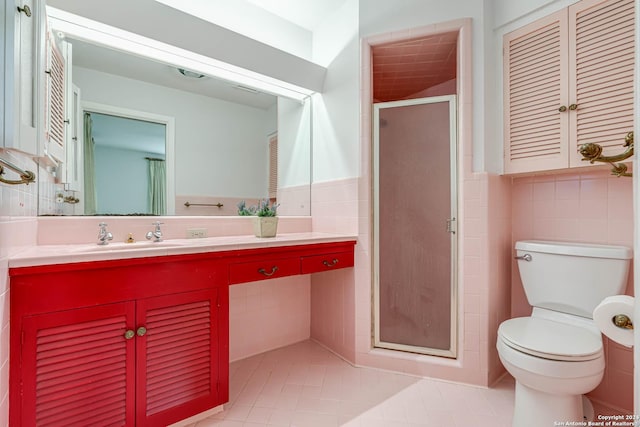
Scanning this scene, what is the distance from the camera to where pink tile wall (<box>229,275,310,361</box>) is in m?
2.06

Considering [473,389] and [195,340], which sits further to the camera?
[473,389]

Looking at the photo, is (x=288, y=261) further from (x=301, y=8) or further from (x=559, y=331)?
(x=301, y=8)

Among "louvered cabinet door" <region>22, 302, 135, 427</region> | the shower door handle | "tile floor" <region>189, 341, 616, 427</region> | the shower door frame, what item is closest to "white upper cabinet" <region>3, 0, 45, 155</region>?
"louvered cabinet door" <region>22, 302, 135, 427</region>

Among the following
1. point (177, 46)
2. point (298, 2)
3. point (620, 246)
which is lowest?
point (620, 246)

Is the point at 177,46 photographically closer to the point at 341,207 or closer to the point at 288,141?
the point at 288,141

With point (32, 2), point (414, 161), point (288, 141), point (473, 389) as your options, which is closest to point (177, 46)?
point (32, 2)

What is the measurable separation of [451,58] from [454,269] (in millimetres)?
1448

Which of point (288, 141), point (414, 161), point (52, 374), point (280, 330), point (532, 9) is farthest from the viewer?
point (288, 141)

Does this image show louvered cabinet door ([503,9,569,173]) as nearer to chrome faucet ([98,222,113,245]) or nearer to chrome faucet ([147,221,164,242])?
chrome faucet ([147,221,164,242])

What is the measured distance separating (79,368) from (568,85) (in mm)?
2521

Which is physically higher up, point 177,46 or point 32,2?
point 177,46

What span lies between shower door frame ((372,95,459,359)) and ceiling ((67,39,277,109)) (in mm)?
981

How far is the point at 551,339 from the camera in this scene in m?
1.31

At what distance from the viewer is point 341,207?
6.82 ft
